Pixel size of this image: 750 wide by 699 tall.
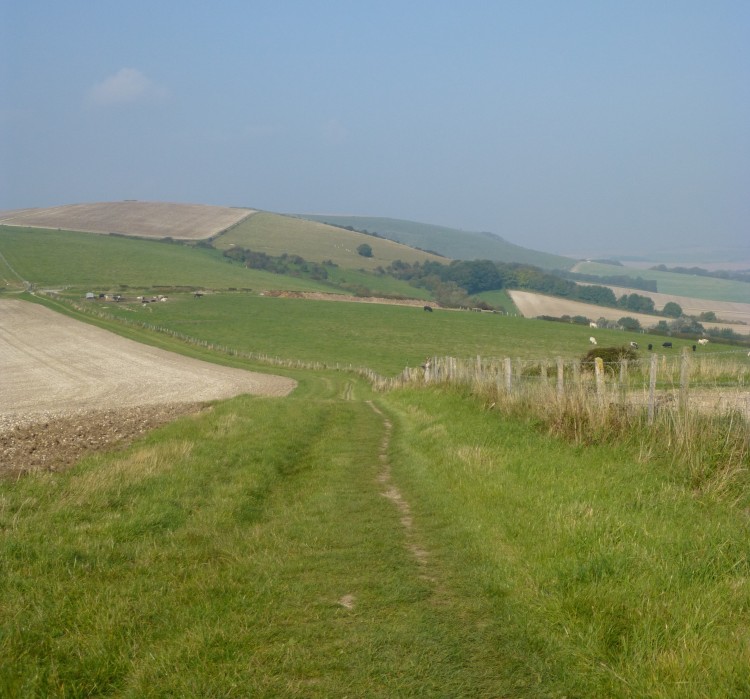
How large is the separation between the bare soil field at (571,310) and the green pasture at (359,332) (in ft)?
49.0

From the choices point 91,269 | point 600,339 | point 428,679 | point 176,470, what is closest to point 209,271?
point 91,269

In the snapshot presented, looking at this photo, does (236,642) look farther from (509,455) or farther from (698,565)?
(509,455)

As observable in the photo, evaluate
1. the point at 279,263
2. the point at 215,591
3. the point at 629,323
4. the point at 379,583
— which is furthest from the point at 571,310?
the point at 215,591

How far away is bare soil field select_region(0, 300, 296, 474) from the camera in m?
17.5

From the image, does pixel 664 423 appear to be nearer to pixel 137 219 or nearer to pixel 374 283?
pixel 374 283

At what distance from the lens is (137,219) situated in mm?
160375

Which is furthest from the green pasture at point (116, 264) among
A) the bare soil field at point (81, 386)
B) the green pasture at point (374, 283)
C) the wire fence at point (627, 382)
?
the wire fence at point (627, 382)

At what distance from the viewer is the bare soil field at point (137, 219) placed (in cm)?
14938

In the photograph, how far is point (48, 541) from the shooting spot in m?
8.09

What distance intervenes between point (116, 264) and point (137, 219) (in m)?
53.9

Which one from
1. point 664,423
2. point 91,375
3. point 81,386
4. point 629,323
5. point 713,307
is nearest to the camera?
point 664,423

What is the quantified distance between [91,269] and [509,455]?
102 meters

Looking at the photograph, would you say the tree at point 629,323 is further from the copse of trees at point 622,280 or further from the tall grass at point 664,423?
the tall grass at point 664,423

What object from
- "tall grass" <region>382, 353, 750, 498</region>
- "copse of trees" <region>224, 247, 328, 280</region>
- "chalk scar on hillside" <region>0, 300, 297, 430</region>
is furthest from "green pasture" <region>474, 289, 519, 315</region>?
"tall grass" <region>382, 353, 750, 498</region>
